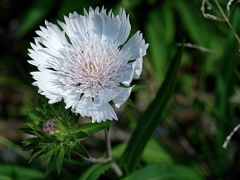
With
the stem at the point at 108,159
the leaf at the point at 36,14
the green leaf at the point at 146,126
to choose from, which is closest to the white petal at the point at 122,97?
the stem at the point at 108,159

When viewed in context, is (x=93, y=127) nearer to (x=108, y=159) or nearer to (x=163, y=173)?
(x=108, y=159)

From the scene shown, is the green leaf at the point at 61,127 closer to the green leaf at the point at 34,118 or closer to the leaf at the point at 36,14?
the green leaf at the point at 34,118

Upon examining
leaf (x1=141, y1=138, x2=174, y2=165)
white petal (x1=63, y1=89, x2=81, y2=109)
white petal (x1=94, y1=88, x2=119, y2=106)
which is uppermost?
white petal (x1=63, y1=89, x2=81, y2=109)

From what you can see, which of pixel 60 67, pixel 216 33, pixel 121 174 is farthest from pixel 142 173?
pixel 216 33

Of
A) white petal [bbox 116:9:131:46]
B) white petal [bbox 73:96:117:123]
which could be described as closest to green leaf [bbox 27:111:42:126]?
white petal [bbox 73:96:117:123]

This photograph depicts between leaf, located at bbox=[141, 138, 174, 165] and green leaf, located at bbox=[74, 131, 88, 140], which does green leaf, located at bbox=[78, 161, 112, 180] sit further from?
leaf, located at bbox=[141, 138, 174, 165]

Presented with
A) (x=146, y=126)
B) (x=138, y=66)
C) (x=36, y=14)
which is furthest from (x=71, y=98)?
(x=36, y=14)
